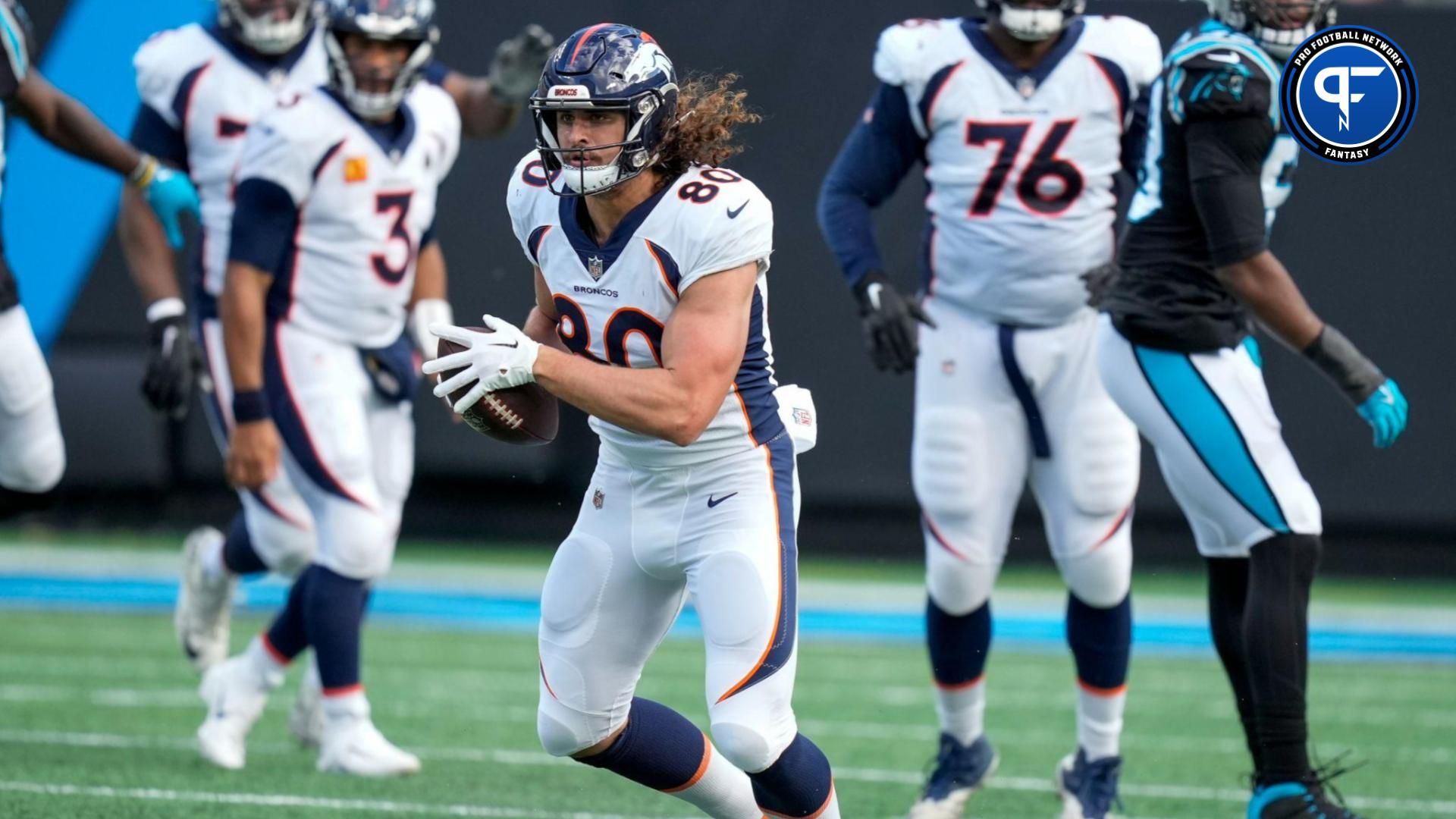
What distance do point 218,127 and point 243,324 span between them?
107 centimetres

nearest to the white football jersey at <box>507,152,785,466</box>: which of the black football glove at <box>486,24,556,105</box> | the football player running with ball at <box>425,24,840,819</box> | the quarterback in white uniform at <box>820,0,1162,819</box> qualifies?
the football player running with ball at <box>425,24,840,819</box>

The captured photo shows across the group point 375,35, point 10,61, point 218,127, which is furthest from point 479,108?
point 10,61

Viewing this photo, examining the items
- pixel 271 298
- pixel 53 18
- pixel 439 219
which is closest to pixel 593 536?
pixel 271 298

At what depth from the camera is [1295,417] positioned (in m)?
8.58

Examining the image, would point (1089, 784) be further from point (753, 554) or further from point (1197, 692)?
point (1197, 692)

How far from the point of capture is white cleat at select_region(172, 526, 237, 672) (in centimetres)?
561

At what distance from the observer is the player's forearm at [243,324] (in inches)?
186

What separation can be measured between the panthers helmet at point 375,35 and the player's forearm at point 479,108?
29.2 inches

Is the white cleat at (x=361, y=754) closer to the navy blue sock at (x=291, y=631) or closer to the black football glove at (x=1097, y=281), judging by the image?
the navy blue sock at (x=291, y=631)

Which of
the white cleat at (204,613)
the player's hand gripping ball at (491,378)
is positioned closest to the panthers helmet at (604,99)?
the player's hand gripping ball at (491,378)

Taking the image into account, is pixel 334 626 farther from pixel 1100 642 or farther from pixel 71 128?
pixel 1100 642

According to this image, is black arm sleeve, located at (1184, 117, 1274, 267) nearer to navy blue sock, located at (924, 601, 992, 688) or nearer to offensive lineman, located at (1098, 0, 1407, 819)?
offensive lineman, located at (1098, 0, 1407, 819)

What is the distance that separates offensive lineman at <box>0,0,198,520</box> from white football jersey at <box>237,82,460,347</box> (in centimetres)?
43

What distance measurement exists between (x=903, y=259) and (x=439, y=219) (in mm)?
2291
